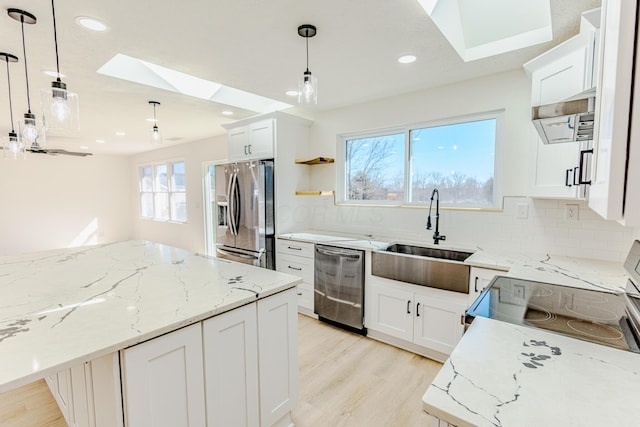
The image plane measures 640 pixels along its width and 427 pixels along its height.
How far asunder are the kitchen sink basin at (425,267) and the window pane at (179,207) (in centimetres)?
494

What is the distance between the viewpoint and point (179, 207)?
6.50 metres

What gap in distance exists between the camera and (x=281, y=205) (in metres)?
3.65

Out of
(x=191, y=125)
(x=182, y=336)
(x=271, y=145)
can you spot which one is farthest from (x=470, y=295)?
(x=191, y=125)

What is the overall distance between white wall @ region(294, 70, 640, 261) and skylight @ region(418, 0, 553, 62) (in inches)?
15.3

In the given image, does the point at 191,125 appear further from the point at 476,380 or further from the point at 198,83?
the point at 476,380

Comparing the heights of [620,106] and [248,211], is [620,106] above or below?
above

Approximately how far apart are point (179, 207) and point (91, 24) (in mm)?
5135

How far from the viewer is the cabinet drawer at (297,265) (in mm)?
3271

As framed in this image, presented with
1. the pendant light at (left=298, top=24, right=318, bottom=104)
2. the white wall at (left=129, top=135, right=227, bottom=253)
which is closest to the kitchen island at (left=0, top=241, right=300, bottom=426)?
the pendant light at (left=298, top=24, right=318, bottom=104)

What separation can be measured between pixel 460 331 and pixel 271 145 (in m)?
2.76

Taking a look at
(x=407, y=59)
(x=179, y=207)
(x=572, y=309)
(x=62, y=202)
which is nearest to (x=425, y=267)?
(x=572, y=309)

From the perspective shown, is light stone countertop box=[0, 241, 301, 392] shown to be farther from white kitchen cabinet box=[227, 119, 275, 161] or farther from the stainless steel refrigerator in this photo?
white kitchen cabinet box=[227, 119, 275, 161]

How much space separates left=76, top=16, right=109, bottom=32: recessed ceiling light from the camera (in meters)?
1.72

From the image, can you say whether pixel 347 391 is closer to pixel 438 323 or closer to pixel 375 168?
pixel 438 323
